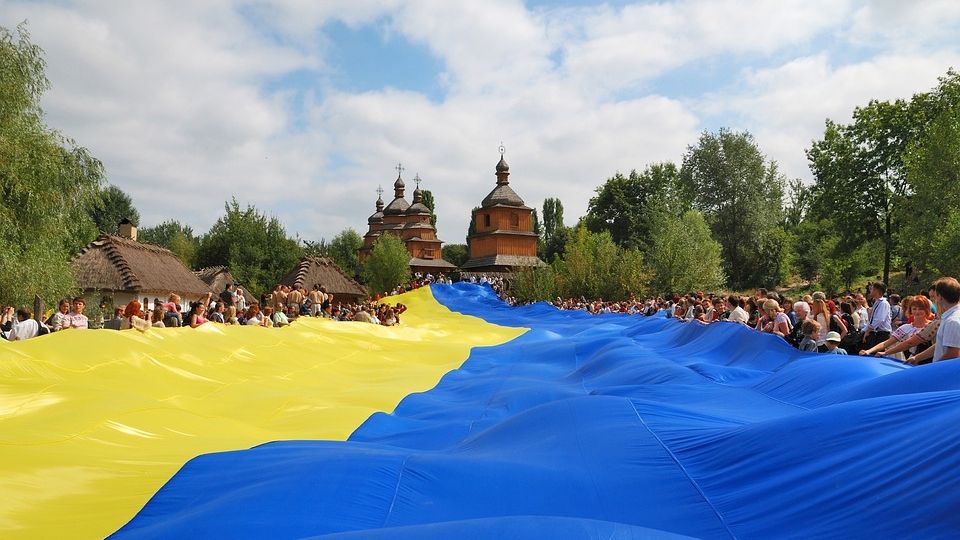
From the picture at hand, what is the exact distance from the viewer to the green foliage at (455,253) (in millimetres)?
104131

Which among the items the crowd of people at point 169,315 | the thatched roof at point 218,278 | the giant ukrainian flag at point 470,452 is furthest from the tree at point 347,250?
the giant ukrainian flag at point 470,452

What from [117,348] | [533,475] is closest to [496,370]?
[117,348]

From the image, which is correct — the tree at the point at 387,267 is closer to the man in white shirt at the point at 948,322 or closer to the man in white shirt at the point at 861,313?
the man in white shirt at the point at 861,313

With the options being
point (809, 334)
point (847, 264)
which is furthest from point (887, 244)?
point (809, 334)

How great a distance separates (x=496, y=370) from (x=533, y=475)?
9775mm

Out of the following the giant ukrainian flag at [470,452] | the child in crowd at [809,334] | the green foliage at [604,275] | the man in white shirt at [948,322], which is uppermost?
the green foliage at [604,275]

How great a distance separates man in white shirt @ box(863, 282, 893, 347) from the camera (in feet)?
35.0

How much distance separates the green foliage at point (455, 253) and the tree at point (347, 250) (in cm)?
1759

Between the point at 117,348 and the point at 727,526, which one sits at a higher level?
the point at 117,348

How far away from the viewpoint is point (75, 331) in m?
9.45

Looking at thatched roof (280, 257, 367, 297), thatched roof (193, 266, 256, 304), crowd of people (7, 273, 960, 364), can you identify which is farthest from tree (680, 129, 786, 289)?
crowd of people (7, 273, 960, 364)

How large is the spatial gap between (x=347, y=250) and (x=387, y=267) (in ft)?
87.5

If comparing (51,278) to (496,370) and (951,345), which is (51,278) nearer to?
(496,370)

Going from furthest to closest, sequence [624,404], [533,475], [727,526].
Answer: [624,404] < [533,475] < [727,526]
